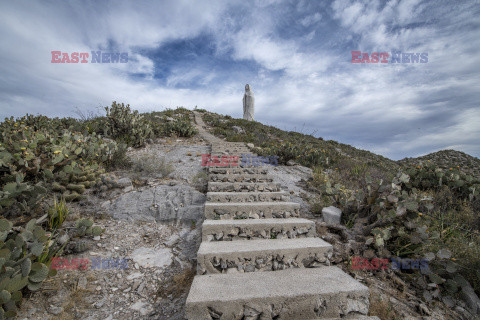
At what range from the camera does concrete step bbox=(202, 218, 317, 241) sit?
9.62 ft

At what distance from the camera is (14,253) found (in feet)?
6.76

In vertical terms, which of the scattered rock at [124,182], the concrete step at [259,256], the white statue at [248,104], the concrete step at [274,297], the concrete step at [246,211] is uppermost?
the white statue at [248,104]

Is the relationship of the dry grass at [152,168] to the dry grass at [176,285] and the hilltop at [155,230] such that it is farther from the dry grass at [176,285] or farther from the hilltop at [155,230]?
the dry grass at [176,285]

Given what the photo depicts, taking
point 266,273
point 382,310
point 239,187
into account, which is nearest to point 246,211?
point 239,187

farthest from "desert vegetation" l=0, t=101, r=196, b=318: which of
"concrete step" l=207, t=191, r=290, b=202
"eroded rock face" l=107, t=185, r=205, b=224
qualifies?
"concrete step" l=207, t=191, r=290, b=202

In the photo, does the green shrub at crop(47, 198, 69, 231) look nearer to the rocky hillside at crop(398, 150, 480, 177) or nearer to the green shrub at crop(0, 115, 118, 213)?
the green shrub at crop(0, 115, 118, 213)

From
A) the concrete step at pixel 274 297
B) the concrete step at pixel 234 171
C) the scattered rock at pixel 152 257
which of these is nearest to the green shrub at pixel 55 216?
the scattered rock at pixel 152 257

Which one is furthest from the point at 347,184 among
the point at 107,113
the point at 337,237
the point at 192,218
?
the point at 107,113

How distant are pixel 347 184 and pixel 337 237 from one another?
112 inches

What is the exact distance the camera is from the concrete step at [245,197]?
3.90 metres

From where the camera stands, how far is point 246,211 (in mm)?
3508

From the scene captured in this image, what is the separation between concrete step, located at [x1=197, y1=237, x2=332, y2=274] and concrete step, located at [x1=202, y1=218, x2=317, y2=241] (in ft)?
0.64

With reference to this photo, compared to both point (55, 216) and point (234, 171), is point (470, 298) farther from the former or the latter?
point (55, 216)

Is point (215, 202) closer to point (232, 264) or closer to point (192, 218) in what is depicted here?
point (192, 218)
